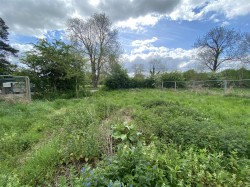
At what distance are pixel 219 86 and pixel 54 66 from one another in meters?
12.7

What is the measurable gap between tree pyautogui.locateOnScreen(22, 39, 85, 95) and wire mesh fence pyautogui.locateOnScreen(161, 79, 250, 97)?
984 centimetres

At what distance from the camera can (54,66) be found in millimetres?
11938

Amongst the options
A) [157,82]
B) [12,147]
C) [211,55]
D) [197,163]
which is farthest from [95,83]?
[197,163]

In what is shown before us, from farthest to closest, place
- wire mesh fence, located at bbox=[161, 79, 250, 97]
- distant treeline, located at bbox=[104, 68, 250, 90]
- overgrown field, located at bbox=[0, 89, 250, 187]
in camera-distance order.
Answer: distant treeline, located at bbox=[104, 68, 250, 90] < wire mesh fence, located at bbox=[161, 79, 250, 97] < overgrown field, located at bbox=[0, 89, 250, 187]

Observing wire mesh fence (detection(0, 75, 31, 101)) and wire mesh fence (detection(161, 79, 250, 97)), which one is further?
wire mesh fence (detection(161, 79, 250, 97))

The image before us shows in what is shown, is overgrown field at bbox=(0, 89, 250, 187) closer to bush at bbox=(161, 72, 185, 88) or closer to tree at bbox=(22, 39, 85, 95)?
tree at bbox=(22, 39, 85, 95)

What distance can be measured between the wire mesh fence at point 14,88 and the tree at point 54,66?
2.00 m

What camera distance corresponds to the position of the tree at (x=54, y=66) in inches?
456

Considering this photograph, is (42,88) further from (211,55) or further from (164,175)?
(211,55)

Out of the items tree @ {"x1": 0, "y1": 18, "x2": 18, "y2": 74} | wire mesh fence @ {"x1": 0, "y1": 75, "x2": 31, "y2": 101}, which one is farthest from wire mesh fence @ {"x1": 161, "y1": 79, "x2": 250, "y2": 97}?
tree @ {"x1": 0, "y1": 18, "x2": 18, "y2": 74}

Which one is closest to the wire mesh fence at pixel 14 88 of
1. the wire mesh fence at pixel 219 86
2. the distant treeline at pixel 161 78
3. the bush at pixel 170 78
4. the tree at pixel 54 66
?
the tree at pixel 54 66

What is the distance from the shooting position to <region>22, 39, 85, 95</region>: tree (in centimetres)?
1157

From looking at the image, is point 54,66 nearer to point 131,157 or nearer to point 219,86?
point 131,157

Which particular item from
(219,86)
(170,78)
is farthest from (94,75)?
(219,86)
